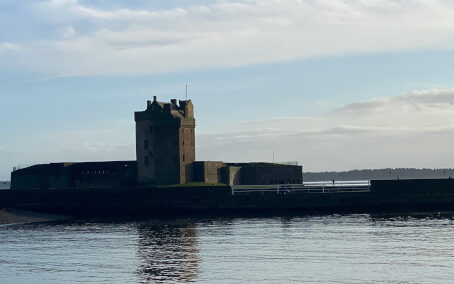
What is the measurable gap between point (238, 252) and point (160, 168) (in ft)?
146

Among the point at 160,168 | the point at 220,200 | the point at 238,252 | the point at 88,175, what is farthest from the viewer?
the point at 88,175

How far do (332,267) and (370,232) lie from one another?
47.0ft

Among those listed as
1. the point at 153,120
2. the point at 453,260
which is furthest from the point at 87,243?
the point at 153,120

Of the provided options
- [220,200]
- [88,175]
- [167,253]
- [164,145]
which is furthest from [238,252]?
[88,175]

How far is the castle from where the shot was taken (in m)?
82.5

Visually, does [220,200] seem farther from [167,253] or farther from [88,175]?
[167,253]

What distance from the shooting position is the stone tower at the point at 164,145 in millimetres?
82188

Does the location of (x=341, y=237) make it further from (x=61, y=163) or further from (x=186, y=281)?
(x=61, y=163)

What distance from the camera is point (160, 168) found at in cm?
8250

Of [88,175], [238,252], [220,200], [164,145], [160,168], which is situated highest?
[164,145]

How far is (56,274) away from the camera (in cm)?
3350

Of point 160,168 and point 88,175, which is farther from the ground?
point 160,168

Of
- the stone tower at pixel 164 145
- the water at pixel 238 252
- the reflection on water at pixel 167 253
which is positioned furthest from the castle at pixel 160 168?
the reflection on water at pixel 167 253

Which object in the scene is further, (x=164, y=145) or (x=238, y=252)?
(x=164, y=145)
